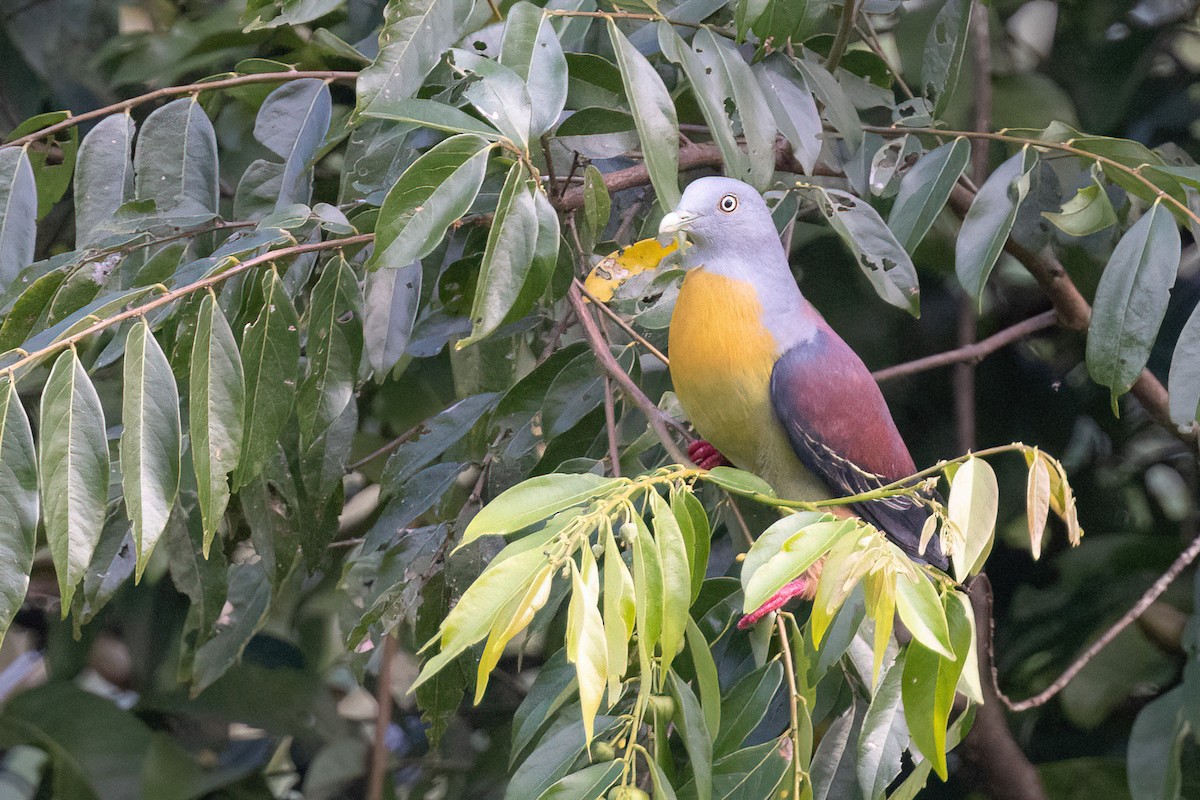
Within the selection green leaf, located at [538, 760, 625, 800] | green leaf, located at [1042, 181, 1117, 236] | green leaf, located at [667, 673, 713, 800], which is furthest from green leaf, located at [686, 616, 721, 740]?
green leaf, located at [1042, 181, 1117, 236]

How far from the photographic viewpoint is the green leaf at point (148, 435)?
47.3 inches

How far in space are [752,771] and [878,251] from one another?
2.58 feet

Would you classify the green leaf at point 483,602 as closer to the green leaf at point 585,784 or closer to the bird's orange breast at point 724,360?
the green leaf at point 585,784

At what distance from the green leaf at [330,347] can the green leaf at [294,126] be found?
0.30 metres

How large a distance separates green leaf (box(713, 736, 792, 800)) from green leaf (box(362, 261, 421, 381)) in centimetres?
73

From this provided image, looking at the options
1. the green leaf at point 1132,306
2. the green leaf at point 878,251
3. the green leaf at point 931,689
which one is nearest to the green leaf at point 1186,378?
the green leaf at point 1132,306

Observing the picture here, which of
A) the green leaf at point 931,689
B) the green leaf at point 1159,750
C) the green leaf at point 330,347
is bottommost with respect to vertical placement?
the green leaf at point 1159,750

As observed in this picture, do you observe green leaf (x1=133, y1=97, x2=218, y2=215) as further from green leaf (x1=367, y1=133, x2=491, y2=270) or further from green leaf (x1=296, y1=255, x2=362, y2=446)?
green leaf (x1=367, y1=133, x2=491, y2=270)

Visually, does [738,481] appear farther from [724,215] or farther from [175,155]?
[175,155]

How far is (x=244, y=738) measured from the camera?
3281mm

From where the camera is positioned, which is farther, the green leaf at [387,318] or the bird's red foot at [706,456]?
the bird's red foot at [706,456]

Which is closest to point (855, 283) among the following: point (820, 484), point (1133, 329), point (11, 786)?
point (820, 484)

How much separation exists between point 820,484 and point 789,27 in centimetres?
76

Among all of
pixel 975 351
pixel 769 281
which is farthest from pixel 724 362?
pixel 975 351
